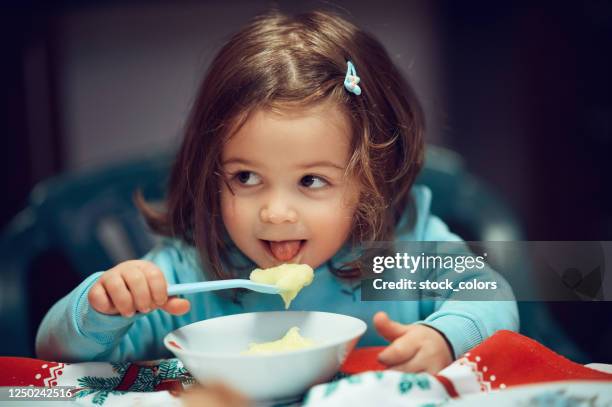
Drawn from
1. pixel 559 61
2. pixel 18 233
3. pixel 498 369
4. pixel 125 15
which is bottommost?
pixel 498 369

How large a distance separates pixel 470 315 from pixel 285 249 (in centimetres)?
16

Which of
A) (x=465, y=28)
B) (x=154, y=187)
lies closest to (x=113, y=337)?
(x=154, y=187)

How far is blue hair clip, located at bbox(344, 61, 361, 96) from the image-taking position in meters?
0.55

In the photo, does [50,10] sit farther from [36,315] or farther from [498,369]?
[498,369]

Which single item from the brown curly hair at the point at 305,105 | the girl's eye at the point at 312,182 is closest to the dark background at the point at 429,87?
the brown curly hair at the point at 305,105

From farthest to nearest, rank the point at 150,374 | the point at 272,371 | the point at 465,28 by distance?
the point at 465,28, the point at 150,374, the point at 272,371

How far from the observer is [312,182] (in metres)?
0.54

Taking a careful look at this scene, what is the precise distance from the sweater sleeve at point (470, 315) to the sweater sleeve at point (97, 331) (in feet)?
0.78

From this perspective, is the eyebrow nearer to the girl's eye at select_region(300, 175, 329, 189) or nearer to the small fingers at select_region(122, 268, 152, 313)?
the girl's eye at select_region(300, 175, 329, 189)

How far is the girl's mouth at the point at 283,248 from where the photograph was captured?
548 millimetres

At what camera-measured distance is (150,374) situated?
1.73 feet

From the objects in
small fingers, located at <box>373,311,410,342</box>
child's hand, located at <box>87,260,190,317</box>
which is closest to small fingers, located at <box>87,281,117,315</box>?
child's hand, located at <box>87,260,190,317</box>

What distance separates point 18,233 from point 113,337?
38cm

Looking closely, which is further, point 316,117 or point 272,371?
point 316,117
